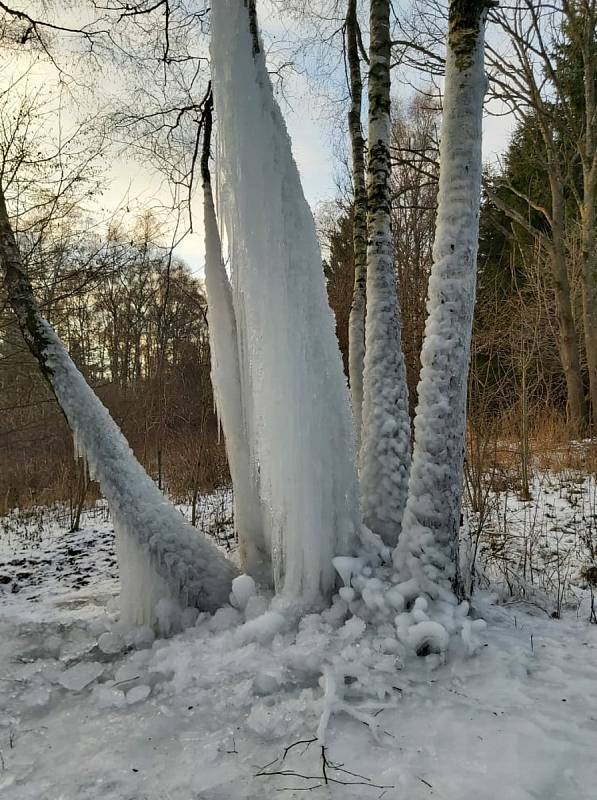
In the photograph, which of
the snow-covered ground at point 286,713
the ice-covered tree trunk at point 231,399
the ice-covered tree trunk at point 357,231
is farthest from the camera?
the ice-covered tree trunk at point 357,231

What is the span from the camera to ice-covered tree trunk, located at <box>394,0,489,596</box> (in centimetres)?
258

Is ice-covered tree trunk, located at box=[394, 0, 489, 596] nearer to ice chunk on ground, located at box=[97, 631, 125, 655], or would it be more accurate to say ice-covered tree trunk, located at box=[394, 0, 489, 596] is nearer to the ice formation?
the ice formation

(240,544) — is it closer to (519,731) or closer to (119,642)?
(119,642)

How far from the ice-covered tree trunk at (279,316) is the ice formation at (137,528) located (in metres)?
0.45

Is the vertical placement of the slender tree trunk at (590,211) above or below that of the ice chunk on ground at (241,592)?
above

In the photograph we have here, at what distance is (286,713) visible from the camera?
1921mm

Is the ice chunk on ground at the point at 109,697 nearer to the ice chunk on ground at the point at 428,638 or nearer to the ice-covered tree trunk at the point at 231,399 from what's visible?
the ice-covered tree trunk at the point at 231,399

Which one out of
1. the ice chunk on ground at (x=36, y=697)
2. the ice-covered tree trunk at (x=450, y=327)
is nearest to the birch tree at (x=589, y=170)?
the ice-covered tree trunk at (x=450, y=327)

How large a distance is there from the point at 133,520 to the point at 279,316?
1391mm

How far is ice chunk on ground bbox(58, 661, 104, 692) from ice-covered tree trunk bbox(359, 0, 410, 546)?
5.62ft

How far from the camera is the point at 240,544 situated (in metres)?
3.06

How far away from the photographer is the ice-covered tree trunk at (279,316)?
2.58m

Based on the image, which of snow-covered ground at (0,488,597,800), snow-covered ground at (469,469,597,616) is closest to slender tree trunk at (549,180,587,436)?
snow-covered ground at (469,469,597,616)

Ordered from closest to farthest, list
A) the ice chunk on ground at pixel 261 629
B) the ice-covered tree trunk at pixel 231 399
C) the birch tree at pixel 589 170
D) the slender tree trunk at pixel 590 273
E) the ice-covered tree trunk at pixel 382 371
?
the ice chunk on ground at pixel 261 629
the ice-covered tree trunk at pixel 231 399
the ice-covered tree trunk at pixel 382 371
the birch tree at pixel 589 170
the slender tree trunk at pixel 590 273
